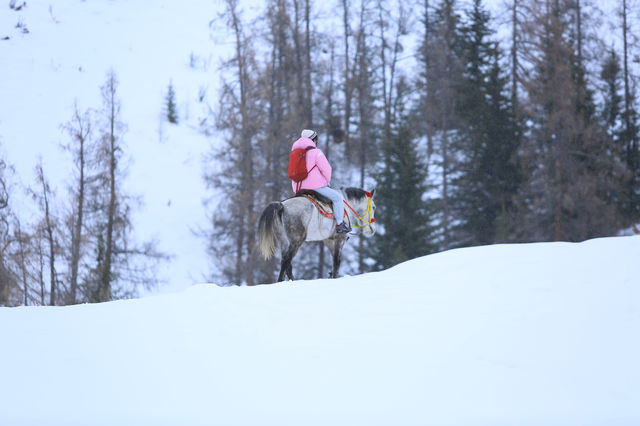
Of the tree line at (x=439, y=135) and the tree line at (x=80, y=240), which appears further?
the tree line at (x=439, y=135)

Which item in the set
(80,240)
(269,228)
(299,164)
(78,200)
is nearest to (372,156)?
(78,200)

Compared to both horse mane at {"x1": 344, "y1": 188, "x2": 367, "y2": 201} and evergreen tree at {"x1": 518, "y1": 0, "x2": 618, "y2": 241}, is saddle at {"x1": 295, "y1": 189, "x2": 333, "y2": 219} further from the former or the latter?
evergreen tree at {"x1": 518, "y1": 0, "x2": 618, "y2": 241}

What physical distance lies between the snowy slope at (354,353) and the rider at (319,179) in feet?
10.1

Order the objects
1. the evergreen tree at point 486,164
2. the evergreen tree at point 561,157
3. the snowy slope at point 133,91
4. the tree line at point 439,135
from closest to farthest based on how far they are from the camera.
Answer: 1. the evergreen tree at point 561,157
2. the tree line at point 439,135
3. the evergreen tree at point 486,164
4. the snowy slope at point 133,91

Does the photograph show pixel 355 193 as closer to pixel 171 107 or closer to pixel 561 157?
pixel 561 157

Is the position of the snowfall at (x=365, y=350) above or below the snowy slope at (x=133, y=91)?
below

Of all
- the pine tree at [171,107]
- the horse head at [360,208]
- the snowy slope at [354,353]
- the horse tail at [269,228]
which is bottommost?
the snowy slope at [354,353]

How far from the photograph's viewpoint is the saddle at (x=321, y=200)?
9784 mm

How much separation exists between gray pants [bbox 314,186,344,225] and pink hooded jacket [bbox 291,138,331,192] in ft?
0.31

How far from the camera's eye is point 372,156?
29766 mm

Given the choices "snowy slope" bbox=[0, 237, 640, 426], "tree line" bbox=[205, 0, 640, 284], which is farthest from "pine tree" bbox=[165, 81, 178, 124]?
"snowy slope" bbox=[0, 237, 640, 426]

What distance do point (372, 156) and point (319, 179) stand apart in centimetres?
2020

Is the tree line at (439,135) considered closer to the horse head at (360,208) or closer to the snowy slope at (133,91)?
the snowy slope at (133,91)

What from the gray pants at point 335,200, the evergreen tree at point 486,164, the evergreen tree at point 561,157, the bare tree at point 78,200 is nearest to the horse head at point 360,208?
the gray pants at point 335,200
